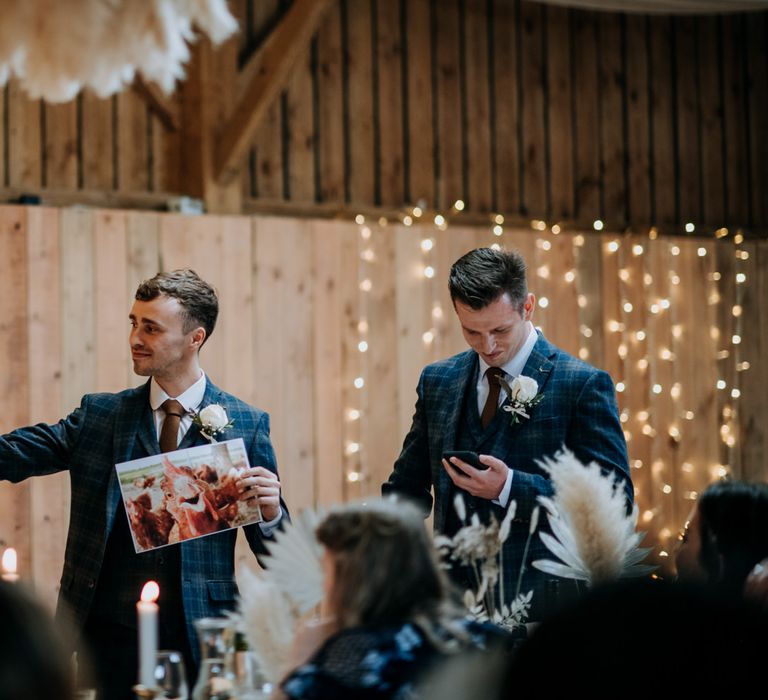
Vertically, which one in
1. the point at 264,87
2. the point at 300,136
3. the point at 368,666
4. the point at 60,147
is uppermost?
the point at 264,87

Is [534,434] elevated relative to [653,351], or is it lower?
lower

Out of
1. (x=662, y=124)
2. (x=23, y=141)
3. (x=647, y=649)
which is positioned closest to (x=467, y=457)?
(x=647, y=649)

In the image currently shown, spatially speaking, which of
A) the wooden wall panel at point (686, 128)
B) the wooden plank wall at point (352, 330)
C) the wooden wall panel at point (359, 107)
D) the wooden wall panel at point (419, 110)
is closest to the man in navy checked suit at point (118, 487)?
the wooden plank wall at point (352, 330)

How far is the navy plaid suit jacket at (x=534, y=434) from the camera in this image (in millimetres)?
3363

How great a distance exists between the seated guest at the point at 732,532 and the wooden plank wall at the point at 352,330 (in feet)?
12.5

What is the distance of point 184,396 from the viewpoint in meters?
3.69

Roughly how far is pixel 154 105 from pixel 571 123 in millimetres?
2930

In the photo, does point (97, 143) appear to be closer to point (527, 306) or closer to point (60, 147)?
point (60, 147)

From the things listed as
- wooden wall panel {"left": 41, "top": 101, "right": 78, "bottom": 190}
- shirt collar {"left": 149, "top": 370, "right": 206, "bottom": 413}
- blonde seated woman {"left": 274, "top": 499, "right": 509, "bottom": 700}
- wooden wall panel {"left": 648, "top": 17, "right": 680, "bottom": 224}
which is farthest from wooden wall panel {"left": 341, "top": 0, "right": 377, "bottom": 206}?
blonde seated woman {"left": 274, "top": 499, "right": 509, "bottom": 700}

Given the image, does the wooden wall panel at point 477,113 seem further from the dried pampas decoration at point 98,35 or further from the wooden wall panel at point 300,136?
the dried pampas decoration at point 98,35

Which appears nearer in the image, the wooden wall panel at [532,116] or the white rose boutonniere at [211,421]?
the white rose boutonniere at [211,421]

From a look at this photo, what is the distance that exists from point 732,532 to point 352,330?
4.17m

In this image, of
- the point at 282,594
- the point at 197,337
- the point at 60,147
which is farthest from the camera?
the point at 60,147

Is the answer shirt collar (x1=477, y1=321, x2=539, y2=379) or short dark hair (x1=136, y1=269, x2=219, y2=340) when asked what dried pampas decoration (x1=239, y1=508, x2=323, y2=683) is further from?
short dark hair (x1=136, y1=269, x2=219, y2=340)
